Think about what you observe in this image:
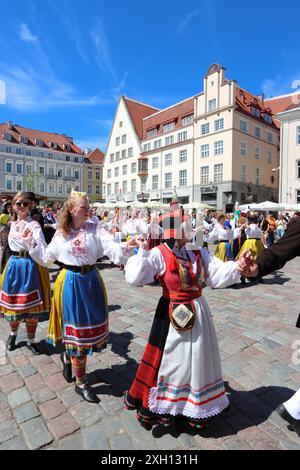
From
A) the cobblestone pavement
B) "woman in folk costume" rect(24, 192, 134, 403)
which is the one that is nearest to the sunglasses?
"woman in folk costume" rect(24, 192, 134, 403)

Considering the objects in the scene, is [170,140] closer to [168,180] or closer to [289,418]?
[168,180]

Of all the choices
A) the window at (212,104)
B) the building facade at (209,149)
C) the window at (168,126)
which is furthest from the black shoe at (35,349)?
the window at (168,126)

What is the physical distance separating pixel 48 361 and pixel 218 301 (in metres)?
3.94

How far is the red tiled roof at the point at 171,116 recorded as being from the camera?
41.2 metres

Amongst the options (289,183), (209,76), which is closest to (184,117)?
(209,76)

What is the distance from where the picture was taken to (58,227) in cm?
316

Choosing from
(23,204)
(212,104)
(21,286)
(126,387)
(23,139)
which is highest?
(23,139)

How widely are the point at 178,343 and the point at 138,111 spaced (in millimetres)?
53643

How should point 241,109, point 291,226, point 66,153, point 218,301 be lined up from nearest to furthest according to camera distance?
point 291,226
point 218,301
point 241,109
point 66,153

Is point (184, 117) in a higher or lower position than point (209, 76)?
lower

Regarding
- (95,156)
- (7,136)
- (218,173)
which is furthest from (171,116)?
(7,136)

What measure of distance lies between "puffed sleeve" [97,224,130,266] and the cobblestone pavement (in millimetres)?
1466

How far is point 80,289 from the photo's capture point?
10.0 feet

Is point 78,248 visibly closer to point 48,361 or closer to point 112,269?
point 48,361
